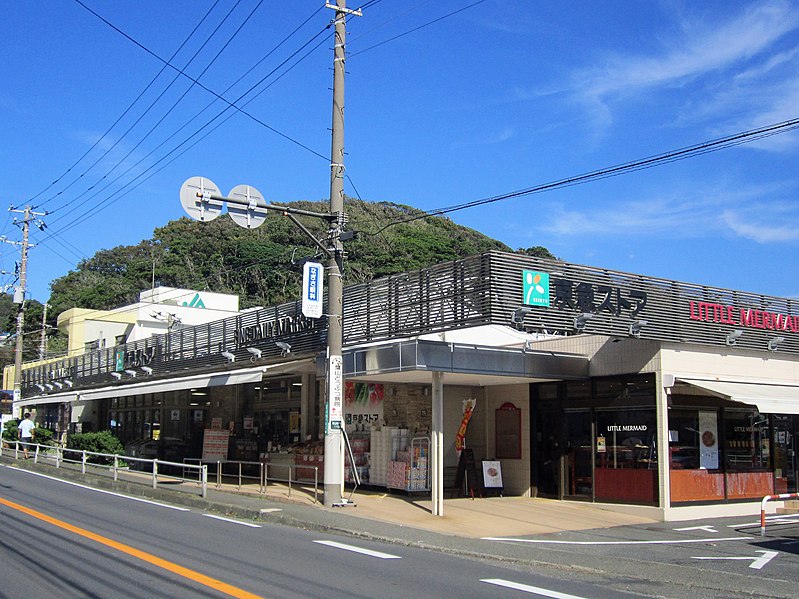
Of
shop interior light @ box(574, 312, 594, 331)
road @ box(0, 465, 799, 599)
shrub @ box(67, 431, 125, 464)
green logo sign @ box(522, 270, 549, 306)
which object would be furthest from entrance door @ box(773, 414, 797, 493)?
shrub @ box(67, 431, 125, 464)

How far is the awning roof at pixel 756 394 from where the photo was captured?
635 inches

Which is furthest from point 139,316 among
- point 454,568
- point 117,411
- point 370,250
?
point 454,568

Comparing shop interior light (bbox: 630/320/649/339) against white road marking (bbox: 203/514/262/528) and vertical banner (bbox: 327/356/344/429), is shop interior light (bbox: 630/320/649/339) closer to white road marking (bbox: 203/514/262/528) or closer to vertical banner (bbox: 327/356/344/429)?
vertical banner (bbox: 327/356/344/429)

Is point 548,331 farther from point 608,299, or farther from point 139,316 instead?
point 139,316

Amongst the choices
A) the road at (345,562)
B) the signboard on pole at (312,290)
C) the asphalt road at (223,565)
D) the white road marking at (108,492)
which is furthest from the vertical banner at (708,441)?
the white road marking at (108,492)

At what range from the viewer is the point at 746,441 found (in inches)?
721

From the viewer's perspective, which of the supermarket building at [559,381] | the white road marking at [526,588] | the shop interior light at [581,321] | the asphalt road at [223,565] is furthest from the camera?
the supermarket building at [559,381]

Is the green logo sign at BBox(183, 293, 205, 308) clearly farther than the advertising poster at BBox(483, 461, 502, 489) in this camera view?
Yes

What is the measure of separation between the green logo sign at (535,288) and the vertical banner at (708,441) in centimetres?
538

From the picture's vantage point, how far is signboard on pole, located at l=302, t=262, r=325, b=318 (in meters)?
17.0

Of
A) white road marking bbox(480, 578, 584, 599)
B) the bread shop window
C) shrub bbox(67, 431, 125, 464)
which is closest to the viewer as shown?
white road marking bbox(480, 578, 584, 599)

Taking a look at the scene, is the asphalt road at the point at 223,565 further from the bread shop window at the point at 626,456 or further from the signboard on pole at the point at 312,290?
the bread shop window at the point at 626,456

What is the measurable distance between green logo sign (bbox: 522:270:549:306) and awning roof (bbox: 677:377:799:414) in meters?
3.99

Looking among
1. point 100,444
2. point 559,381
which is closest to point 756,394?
point 559,381
